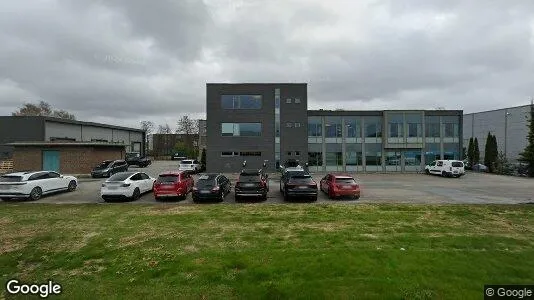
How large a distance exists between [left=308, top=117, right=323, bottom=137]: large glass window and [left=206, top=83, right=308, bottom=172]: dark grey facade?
166 cm

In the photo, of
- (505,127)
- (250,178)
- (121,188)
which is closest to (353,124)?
(250,178)

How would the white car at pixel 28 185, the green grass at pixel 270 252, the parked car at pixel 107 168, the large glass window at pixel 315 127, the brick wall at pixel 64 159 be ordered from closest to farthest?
the green grass at pixel 270 252 → the white car at pixel 28 185 → the parked car at pixel 107 168 → the brick wall at pixel 64 159 → the large glass window at pixel 315 127

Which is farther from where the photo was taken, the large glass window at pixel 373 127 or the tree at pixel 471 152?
the tree at pixel 471 152

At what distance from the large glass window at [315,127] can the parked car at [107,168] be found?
2218 cm

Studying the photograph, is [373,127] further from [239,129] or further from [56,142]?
[56,142]

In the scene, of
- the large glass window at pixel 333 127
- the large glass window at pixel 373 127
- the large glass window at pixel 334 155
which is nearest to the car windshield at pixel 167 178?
the large glass window at pixel 334 155

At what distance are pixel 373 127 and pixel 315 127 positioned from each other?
7.51 meters

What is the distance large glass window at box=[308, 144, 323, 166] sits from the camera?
41062 millimetres

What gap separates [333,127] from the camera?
4197 cm

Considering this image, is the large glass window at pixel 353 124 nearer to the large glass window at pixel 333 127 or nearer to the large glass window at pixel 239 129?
the large glass window at pixel 333 127

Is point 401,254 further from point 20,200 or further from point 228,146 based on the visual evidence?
point 228,146

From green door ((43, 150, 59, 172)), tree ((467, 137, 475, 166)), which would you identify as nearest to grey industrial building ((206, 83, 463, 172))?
tree ((467, 137, 475, 166))

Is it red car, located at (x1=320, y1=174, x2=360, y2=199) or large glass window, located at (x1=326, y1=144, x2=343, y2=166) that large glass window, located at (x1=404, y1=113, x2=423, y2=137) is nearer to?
large glass window, located at (x1=326, y1=144, x2=343, y2=166)

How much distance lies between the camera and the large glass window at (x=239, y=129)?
39750 mm
